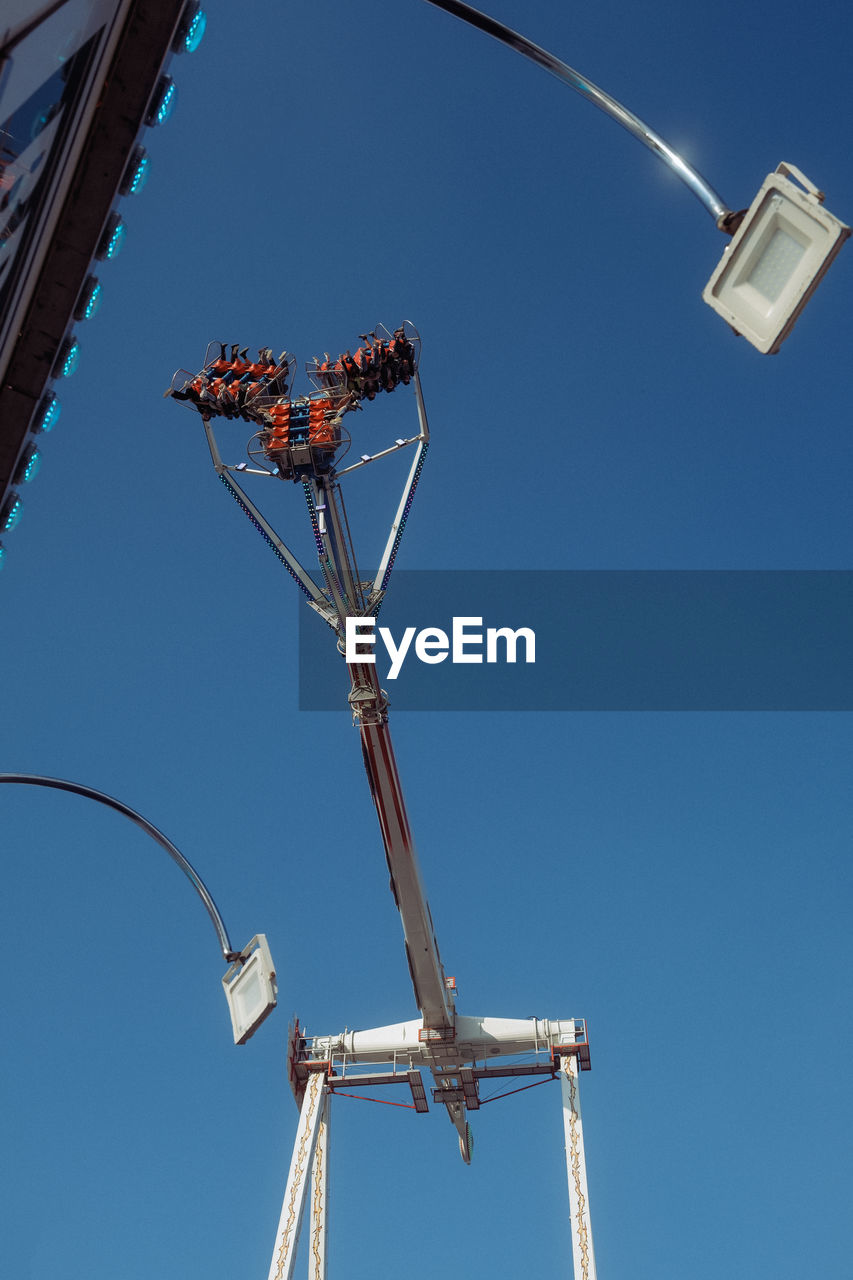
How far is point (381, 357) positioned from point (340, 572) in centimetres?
556

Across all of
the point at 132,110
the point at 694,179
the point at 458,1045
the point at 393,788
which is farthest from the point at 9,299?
the point at 458,1045

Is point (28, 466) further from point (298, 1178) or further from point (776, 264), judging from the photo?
point (298, 1178)

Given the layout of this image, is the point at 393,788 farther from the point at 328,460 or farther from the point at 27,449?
the point at 27,449

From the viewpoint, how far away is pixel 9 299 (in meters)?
9.22

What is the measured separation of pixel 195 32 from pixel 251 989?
8.52 m

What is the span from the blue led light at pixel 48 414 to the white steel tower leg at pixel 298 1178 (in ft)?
105

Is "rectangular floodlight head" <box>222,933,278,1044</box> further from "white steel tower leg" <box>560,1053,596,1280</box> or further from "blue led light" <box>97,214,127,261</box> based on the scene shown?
"white steel tower leg" <box>560,1053,596,1280</box>

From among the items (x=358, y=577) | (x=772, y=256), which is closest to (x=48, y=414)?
(x=772, y=256)

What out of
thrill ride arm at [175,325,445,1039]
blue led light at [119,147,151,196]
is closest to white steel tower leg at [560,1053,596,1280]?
thrill ride arm at [175,325,445,1039]

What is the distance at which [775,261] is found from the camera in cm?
510

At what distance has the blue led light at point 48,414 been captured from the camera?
9859mm

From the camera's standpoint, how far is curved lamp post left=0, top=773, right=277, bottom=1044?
10.9m

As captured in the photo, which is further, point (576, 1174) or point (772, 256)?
point (576, 1174)

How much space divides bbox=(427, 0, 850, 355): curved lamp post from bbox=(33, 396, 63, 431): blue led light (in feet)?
20.9
